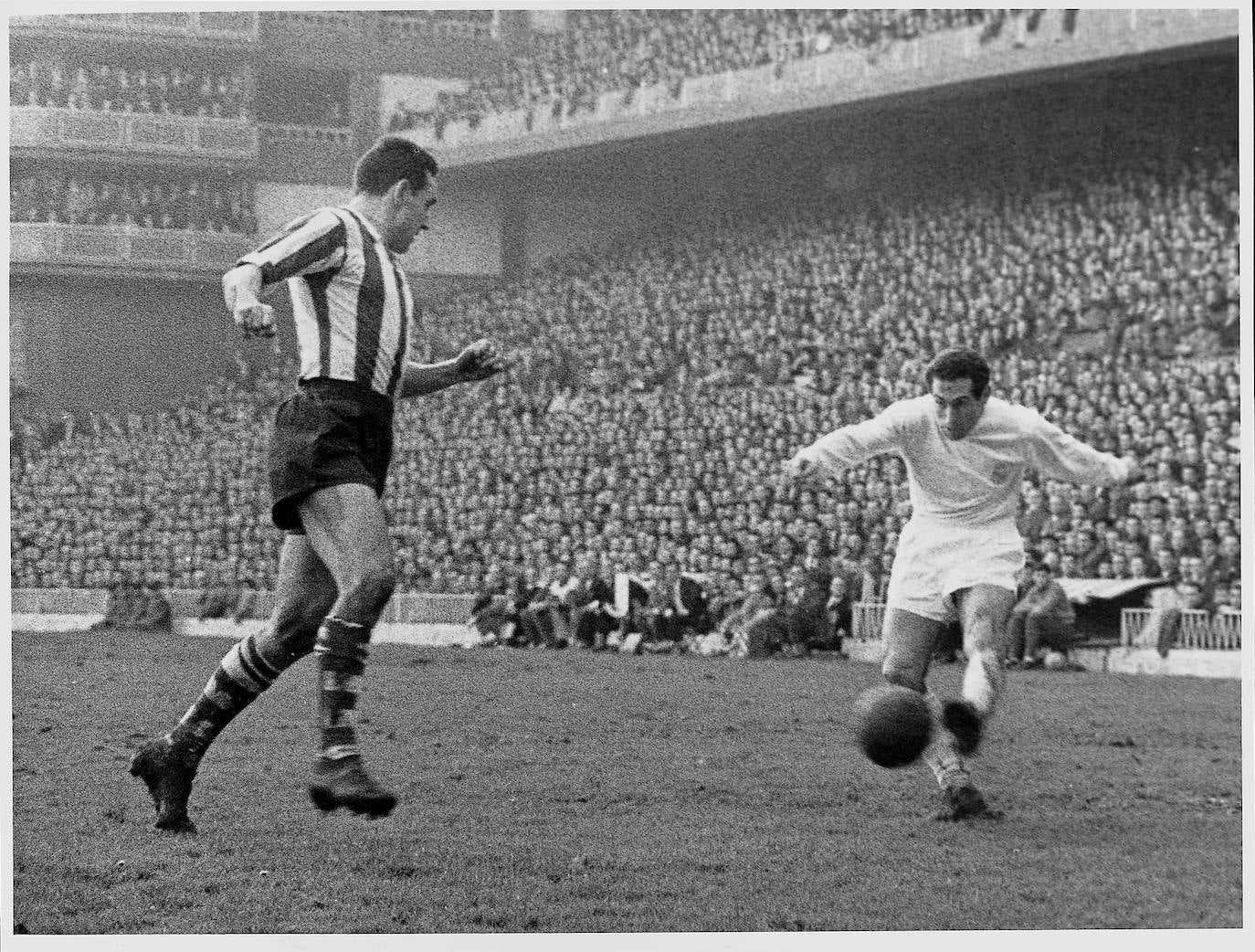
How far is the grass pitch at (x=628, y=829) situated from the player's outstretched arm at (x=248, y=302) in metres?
2.09

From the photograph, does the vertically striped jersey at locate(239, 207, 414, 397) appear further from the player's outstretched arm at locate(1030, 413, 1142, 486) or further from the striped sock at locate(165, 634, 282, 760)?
the player's outstretched arm at locate(1030, 413, 1142, 486)

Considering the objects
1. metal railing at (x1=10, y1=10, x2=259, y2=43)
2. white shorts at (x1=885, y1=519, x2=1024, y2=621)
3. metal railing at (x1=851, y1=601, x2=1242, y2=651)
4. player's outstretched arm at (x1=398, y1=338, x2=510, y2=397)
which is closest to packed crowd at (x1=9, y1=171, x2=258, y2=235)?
metal railing at (x1=10, y1=10, x2=259, y2=43)

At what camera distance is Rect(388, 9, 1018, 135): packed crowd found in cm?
2458

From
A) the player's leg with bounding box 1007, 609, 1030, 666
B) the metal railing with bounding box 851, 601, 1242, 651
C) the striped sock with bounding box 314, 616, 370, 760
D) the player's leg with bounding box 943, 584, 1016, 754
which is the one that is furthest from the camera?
the player's leg with bounding box 1007, 609, 1030, 666

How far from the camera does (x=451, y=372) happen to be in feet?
21.7

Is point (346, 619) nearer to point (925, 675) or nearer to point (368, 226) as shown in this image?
point (368, 226)

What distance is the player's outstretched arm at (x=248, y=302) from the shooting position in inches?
208

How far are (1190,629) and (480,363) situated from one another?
10104 millimetres

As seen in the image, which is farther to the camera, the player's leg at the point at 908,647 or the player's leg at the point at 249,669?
the player's leg at the point at 908,647

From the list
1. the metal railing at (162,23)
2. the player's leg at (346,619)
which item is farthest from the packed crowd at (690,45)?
the player's leg at (346,619)

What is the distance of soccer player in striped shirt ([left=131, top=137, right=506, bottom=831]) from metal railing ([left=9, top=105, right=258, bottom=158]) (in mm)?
7891

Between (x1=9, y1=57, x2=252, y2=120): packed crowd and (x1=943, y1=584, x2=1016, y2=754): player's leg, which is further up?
(x1=9, y1=57, x2=252, y2=120): packed crowd

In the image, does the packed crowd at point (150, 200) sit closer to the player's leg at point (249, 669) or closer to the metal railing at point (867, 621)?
the metal railing at point (867, 621)

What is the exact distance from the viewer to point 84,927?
20.2 ft
